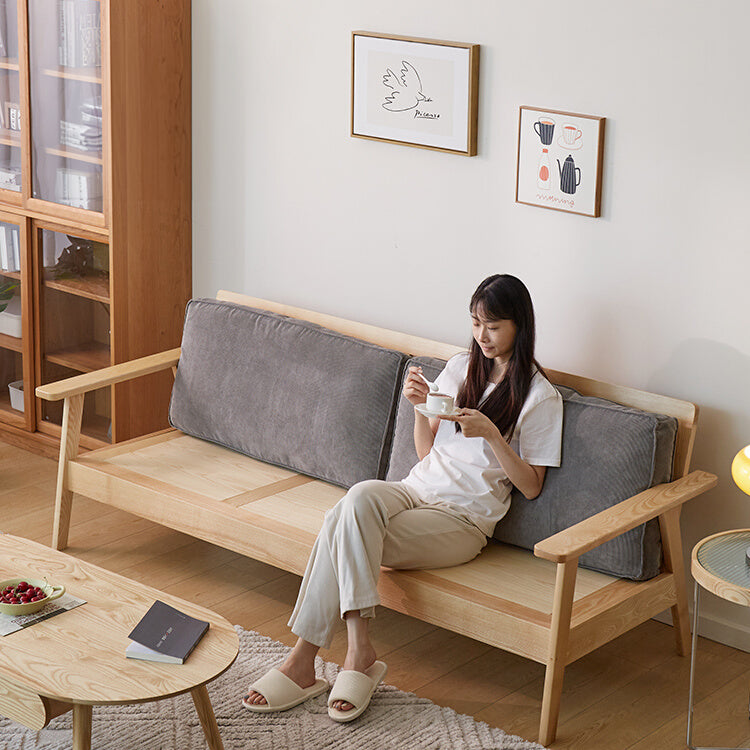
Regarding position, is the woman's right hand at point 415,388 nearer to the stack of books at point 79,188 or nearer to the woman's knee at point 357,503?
the woman's knee at point 357,503

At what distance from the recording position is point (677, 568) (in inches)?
120

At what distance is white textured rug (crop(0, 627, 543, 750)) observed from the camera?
2684 mm

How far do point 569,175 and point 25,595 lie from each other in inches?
70.2

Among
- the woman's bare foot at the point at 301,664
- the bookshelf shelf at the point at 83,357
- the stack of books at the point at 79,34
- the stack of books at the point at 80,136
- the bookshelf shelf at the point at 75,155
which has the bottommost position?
the woman's bare foot at the point at 301,664

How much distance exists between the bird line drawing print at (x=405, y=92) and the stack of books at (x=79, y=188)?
1127 mm

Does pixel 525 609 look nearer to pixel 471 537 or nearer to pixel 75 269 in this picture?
pixel 471 537

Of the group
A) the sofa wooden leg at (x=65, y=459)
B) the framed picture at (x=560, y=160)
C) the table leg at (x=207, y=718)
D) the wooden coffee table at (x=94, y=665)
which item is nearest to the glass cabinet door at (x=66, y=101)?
the sofa wooden leg at (x=65, y=459)

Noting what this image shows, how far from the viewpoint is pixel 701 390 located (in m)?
3.12

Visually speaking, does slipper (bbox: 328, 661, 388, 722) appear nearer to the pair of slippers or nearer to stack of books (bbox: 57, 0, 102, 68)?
the pair of slippers

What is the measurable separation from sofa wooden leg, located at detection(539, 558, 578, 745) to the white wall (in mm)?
731

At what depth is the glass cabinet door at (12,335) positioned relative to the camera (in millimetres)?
4449

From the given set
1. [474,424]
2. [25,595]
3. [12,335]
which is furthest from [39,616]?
[12,335]

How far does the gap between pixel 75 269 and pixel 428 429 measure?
1743 millimetres

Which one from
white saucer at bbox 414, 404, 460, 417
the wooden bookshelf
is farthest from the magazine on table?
the wooden bookshelf
